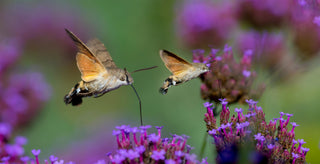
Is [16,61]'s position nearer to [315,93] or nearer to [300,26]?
[300,26]

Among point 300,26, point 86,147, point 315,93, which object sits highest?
point 315,93

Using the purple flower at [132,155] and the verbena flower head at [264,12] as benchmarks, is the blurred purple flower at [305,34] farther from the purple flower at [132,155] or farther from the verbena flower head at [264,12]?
the purple flower at [132,155]

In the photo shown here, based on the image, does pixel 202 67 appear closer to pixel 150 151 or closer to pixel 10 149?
pixel 150 151

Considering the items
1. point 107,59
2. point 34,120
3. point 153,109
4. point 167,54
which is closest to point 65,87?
point 153,109

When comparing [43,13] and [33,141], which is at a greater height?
[43,13]

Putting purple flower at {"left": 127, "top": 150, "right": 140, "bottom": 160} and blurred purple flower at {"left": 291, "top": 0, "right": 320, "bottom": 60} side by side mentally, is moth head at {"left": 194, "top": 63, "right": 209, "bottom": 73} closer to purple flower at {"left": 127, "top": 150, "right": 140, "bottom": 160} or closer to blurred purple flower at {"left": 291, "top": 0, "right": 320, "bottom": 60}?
purple flower at {"left": 127, "top": 150, "right": 140, "bottom": 160}

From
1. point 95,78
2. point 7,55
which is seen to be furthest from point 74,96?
point 7,55

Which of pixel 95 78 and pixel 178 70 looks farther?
pixel 95 78
